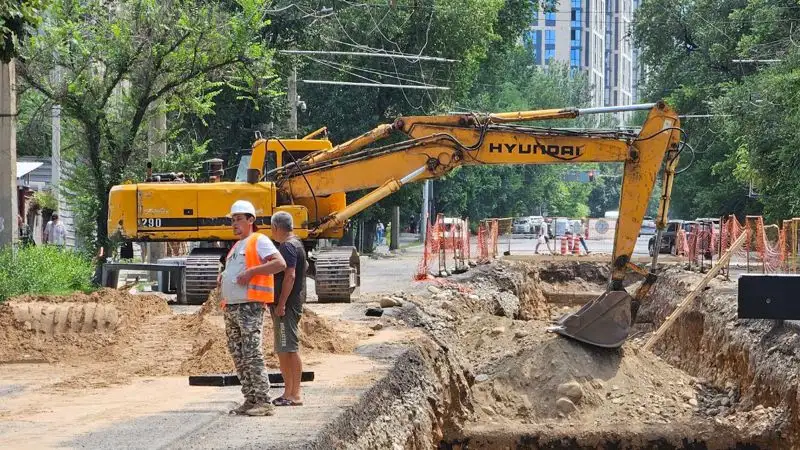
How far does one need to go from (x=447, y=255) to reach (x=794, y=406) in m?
23.3

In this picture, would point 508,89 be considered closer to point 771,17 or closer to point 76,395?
point 771,17

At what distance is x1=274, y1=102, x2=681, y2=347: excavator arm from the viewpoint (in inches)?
806

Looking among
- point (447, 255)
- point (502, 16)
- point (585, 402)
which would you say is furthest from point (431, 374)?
point (502, 16)

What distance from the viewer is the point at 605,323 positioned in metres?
20.5

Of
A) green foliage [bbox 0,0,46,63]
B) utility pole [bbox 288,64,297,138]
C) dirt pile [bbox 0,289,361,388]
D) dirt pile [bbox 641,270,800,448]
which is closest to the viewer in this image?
green foliage [bbox 0,0,46,63]

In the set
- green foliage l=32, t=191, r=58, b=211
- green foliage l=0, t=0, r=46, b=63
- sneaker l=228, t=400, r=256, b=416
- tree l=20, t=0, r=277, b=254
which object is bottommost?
sneaker l=228, t=400, r=256, b=416

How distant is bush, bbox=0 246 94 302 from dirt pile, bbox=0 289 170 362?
2.02 m

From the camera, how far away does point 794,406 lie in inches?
699

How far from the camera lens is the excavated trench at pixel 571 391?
1670cm

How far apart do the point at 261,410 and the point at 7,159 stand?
499 inches

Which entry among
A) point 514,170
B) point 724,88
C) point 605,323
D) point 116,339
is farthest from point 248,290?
point 514,170

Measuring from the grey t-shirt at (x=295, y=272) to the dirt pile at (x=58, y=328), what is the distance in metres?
5.79

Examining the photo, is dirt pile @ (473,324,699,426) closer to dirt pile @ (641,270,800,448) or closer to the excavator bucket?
the excavator bucket

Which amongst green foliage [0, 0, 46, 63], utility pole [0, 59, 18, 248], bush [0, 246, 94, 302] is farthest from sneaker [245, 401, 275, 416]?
utility pole [0, 59, 18, 248]
